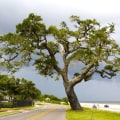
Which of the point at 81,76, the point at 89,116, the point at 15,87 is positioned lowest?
the point at 89,116

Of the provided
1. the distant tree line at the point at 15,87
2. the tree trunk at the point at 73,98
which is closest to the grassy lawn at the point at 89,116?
the tree trunk at the point at 73,98

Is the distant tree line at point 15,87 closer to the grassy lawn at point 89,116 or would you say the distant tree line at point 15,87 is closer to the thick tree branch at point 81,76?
the thick tree branch at point 81,76

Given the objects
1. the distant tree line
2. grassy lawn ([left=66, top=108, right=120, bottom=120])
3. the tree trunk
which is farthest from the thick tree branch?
the distant tree line

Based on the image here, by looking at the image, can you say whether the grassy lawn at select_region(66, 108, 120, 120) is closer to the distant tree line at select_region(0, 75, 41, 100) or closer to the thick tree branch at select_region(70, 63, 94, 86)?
the thick tree branch at select_region(70, 63, 94, 86)

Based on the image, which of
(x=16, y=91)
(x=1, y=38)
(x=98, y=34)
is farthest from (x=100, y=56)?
(x=16, y=91)

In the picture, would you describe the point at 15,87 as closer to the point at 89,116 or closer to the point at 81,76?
the point at 81,76

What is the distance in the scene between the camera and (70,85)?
189 ft

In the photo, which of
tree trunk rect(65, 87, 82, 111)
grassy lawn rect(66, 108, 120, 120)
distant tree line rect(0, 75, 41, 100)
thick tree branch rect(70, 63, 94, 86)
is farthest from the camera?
distant tree line rect(0, 75, 41, 100)

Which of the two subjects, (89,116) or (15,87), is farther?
(15,87)

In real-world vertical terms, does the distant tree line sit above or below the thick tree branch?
above

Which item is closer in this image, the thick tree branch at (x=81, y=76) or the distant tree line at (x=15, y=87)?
the thick tree branch at (x=81, y=76)

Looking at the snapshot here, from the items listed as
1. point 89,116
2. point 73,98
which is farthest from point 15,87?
point 89,116

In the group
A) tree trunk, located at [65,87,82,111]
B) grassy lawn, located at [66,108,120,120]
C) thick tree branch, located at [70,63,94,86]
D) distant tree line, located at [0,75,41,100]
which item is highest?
distant tree line, located at [0,75,41,100]

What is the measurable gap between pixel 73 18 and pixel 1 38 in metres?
12.3
